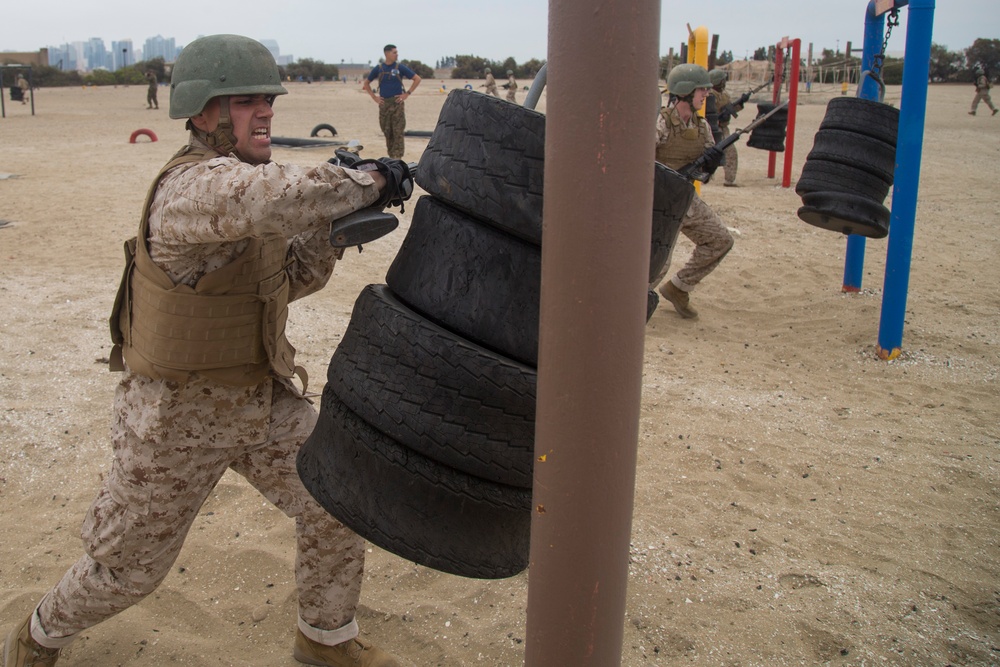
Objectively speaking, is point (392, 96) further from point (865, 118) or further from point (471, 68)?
point (471, 68)

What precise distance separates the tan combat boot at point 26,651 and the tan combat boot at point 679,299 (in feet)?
17.5

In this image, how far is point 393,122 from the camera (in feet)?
44.2

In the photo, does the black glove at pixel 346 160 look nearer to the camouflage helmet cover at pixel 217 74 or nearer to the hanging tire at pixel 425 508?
the camouflage helmet cover at pixel 217 74

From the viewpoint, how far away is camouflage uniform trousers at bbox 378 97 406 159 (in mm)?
13398

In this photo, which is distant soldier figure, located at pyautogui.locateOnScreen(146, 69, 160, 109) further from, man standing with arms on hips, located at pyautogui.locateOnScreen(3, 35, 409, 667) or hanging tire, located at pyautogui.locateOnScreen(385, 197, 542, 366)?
hanging tire, located at pyautogui.locateOnScreen(385, 197, 542, 366)

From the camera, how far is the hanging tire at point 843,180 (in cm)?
536

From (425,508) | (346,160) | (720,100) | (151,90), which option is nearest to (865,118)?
(346,160)

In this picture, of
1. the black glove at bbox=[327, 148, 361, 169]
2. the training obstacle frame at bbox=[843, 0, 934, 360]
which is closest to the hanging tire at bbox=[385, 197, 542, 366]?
the black glove at bbox=[327, 148, 361, 169]

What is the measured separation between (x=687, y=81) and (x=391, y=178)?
572cm

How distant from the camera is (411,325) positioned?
192 centimetres

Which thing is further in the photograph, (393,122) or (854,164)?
(393,122)

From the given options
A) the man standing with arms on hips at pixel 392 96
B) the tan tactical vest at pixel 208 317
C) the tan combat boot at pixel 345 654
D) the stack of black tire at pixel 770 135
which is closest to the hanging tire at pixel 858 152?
the tan tactical vest at pixel 208 317

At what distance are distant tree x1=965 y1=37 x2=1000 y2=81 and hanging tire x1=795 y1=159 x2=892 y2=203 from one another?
4964 centimetres

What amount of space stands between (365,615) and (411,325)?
66.0 inches
